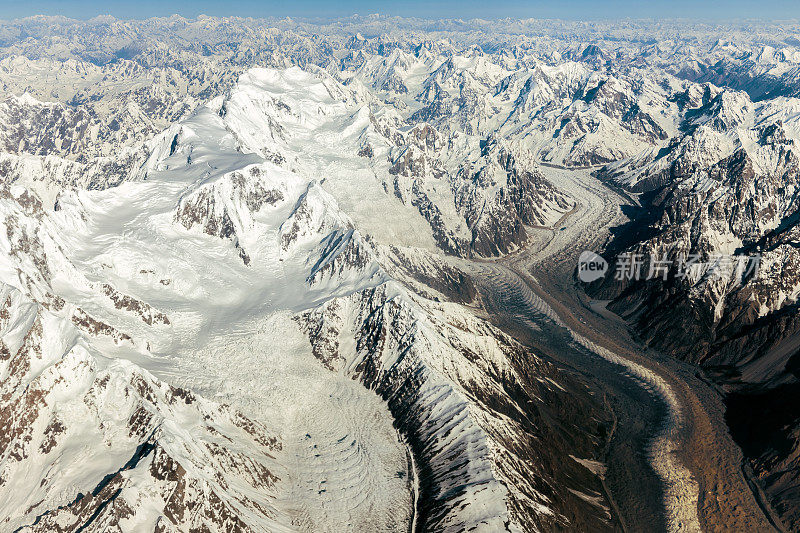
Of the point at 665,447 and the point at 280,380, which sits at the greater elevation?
the point at 280,380

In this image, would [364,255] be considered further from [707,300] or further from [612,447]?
[707,300]

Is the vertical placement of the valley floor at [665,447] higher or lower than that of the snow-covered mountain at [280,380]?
lower

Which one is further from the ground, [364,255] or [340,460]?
[364,255]

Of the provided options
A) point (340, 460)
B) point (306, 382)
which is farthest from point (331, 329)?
point (340, 460)

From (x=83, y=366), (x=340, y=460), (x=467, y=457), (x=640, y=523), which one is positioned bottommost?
(x=640, y=523)

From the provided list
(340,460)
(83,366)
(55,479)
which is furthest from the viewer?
(340,460)

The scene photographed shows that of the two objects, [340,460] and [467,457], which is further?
[340,460]

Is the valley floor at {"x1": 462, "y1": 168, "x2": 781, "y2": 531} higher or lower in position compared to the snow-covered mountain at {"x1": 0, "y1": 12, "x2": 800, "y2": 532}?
lower

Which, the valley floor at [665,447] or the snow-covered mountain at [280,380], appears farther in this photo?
the valley floor at [665,447]

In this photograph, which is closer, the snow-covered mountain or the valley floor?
the snow-covered mountain

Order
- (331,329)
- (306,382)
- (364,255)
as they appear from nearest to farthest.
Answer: (306,382) < (331,329) < (364,255)

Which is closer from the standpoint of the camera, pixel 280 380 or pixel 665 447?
pixel 280 380
